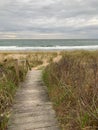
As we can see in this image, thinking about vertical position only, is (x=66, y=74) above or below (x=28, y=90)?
above

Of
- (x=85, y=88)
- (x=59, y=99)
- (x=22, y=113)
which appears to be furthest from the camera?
(x=59, y=99)

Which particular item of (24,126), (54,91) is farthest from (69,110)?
(54,91)

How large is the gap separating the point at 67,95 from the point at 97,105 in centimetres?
185

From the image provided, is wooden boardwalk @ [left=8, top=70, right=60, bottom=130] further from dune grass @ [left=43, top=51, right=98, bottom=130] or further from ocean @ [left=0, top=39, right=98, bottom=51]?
ocean @ [left=0, top=39, right=98, bottom=51]

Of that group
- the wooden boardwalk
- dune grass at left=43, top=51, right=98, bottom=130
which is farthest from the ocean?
dune grass at left=43, top=51, right=98, bottom=130

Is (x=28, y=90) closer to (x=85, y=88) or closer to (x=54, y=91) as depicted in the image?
(x=54, y=91)

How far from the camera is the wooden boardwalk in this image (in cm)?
617

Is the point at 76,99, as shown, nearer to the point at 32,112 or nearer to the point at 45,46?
the point at 32,112

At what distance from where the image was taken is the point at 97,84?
5.99 metres

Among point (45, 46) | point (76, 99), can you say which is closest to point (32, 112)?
point (76, 99)

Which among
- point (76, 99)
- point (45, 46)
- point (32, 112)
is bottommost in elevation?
point (45, 46)

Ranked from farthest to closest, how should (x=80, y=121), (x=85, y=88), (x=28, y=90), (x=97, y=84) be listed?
(x=28, y=90)
(x=85, y=88)
(x=97, y=84)
(x=80, y=121)

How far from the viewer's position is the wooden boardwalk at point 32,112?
6.17 meters

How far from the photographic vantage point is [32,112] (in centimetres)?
715
